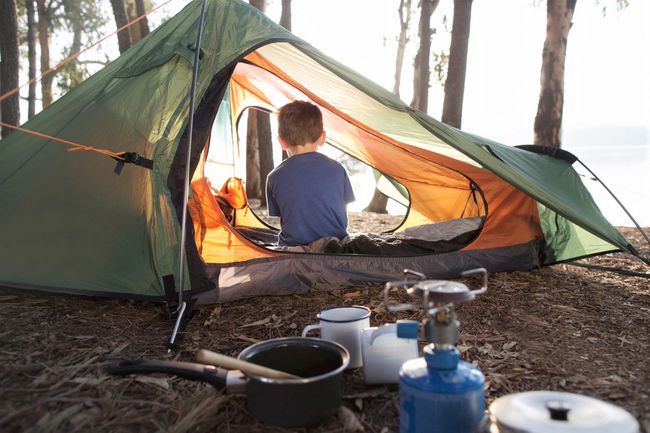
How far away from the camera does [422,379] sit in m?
1.32

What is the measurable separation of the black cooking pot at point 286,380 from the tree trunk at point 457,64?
482 cm

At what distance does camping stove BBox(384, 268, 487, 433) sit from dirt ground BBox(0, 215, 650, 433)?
301mm

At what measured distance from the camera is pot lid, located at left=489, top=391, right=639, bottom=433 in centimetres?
111

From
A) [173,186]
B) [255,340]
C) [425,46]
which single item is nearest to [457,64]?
[425,46]

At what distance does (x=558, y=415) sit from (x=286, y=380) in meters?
0.68

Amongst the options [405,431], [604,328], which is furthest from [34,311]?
[604,328]

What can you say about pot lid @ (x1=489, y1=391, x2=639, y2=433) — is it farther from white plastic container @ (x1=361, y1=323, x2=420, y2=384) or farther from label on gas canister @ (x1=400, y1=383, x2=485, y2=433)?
white plastic container @ (x1=361, y1=323, x2=420, y2=384)

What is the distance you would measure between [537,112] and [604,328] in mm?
4328

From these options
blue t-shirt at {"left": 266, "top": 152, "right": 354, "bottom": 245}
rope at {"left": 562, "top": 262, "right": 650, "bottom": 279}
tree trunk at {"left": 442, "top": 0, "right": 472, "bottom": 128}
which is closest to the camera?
blue t-shirt at {"left": 266, "top": 152, "right": 354, "bottom": 245}

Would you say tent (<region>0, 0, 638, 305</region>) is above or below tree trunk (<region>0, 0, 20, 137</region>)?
below

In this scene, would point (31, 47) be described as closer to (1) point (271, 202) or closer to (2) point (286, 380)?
(1) point (271, 202)

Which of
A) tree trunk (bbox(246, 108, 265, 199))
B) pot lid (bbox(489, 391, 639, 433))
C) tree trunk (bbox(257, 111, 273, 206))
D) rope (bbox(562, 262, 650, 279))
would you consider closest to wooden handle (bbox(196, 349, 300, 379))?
pot lid (bbox(489, 391, 639, 433))

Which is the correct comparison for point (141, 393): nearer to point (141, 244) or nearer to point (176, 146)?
point (141, 244)

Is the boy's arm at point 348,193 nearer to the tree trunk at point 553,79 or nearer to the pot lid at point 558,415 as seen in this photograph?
the pot lid at point 558,415
